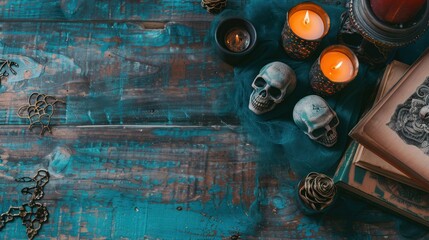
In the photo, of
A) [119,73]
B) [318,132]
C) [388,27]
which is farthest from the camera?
[119,73]

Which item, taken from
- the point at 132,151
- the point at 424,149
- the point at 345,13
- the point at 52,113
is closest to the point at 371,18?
the point at 345,13

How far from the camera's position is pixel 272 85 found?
0.86 m

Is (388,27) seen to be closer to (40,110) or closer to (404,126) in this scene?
(404,126)

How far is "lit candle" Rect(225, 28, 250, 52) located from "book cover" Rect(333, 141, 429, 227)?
325mm

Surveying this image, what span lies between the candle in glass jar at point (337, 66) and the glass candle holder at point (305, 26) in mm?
37

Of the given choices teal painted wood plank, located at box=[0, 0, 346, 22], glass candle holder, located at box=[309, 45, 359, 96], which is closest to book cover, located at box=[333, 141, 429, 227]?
glass candle holder, located at box=[309, 45, 359, 96]

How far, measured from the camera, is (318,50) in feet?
3.09

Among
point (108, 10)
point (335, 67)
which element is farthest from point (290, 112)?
point (108, 10)

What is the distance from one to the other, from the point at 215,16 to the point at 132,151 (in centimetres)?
35

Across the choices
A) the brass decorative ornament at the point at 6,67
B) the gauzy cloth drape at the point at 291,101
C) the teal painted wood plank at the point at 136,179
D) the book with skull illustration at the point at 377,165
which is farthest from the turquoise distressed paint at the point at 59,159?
the book with skull illustration at the point at 377,165

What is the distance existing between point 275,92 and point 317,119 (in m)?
0.10

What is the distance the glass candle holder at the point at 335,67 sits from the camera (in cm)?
86

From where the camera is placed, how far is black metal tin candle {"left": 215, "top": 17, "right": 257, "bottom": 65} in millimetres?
924

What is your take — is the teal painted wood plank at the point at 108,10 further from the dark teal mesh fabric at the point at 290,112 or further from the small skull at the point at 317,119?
the small skull at the point at 317,119
